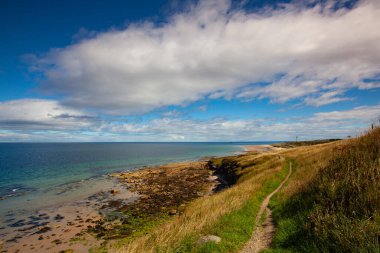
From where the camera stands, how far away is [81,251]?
20.8 m

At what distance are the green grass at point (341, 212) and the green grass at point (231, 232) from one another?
1.86 meters

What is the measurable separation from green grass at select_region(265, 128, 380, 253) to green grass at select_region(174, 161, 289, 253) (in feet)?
6.12

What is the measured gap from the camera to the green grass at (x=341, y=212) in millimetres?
6930

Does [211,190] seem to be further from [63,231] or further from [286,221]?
[286,221]

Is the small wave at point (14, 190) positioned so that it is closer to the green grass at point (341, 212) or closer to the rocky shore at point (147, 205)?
the rocky shore at point (147, 205)

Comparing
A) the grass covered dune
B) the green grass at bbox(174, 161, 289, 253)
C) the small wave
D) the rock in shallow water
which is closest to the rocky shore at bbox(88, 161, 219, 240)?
the green grass at bbox(174, 161, 289, 253)

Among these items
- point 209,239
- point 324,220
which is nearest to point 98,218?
point 209,239

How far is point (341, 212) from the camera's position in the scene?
323 inches

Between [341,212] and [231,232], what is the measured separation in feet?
18.1

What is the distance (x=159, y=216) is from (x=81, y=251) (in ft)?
36.3

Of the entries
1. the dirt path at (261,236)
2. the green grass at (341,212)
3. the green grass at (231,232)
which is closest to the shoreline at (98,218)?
the green grass at (231,232)

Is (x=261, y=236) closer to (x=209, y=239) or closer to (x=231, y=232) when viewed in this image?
(x=231, y=232)

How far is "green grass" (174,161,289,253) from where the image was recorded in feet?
32.6

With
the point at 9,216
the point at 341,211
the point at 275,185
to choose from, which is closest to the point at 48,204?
the point at 9,216
